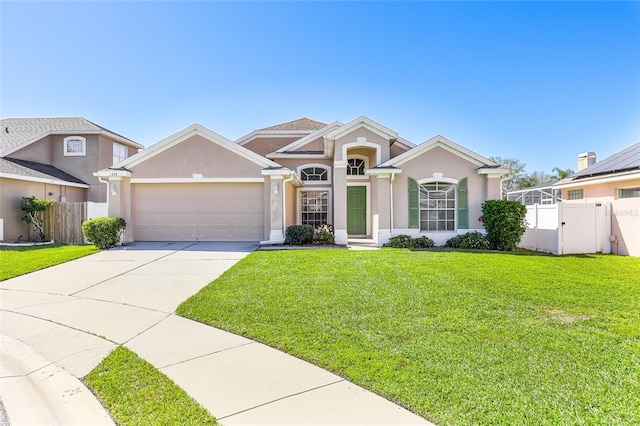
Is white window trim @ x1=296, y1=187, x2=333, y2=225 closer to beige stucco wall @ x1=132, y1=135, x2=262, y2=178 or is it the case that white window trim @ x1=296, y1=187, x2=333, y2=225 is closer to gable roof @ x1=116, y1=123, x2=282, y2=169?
gable roof @ x1=116, y1=123, x2=282, y2=169

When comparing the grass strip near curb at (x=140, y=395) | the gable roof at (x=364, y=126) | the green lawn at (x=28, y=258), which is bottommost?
the grass strip near curb at (x=140, y=395)

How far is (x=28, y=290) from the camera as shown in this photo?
6762 millimetres

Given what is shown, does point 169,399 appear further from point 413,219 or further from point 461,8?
point 461,8

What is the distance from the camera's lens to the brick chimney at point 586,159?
17625 millimetres

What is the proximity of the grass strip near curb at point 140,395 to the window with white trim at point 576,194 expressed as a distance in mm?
17647

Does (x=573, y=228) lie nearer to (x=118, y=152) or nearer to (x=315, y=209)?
(x=315, y=209)

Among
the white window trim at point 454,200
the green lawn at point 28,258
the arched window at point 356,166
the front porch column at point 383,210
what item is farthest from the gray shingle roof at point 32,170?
the white window trim at point 454,200

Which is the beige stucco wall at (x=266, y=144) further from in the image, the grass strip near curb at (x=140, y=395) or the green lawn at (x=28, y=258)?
the grass strip near curb at (x=140, y=395)

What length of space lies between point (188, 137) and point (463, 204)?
1129cm

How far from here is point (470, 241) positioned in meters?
12.2

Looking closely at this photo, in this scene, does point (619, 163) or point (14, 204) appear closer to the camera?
point (619, 163)

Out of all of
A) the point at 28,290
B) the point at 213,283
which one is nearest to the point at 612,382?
the point at 213,283

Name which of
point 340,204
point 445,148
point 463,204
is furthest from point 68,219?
point 463,204

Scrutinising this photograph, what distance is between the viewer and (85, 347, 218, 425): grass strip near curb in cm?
262
